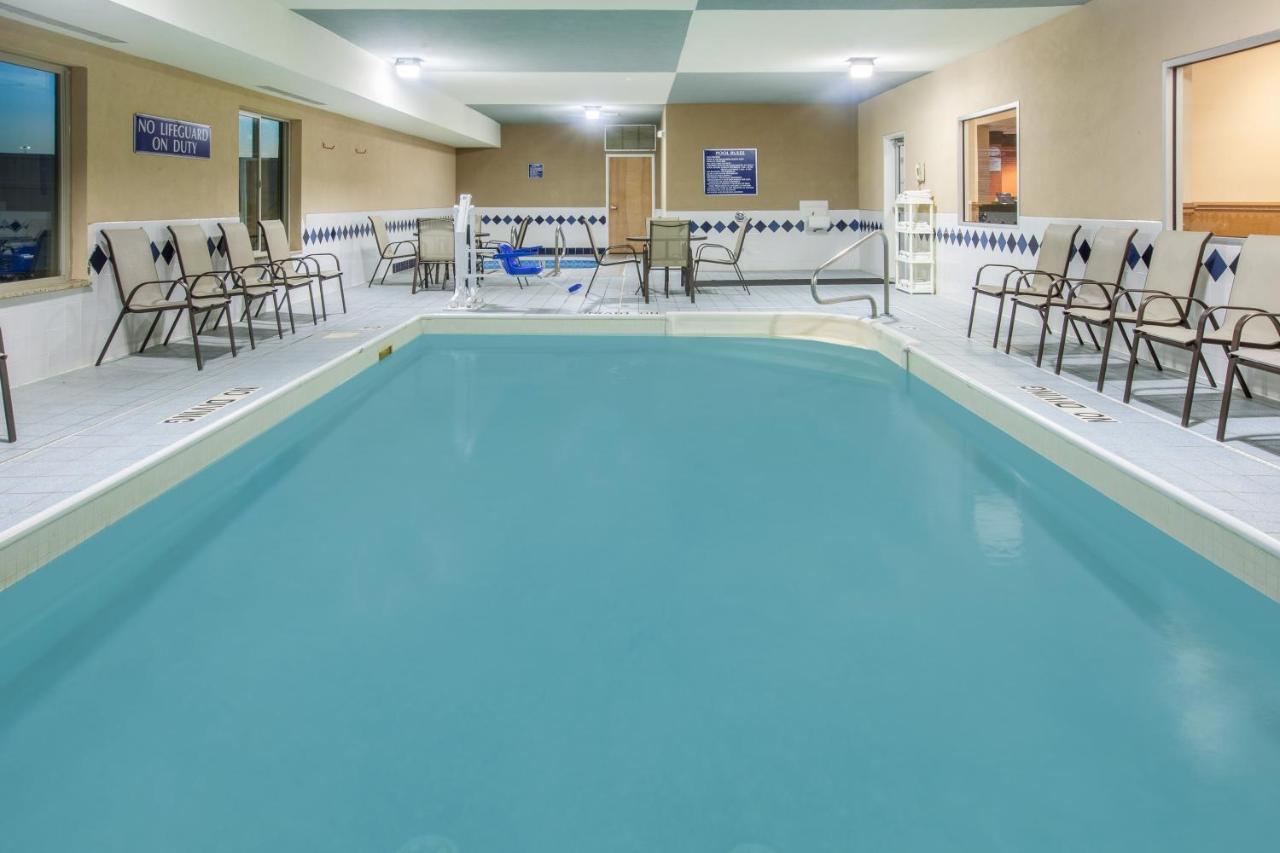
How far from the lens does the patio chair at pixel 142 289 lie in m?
5.80

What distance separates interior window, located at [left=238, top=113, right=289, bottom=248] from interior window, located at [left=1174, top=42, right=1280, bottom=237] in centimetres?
711

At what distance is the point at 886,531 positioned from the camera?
3.57 metres

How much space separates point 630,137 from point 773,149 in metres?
4.26

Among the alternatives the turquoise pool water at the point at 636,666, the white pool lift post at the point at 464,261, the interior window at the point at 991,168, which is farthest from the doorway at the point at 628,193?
the turquoise pool water at the point at 636,666

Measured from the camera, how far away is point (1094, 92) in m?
6.55

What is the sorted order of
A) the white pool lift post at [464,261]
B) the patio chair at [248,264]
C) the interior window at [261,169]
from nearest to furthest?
the patio chair at [248,264] < the interior window at [261,169] < the white pool lift post at [464,261]

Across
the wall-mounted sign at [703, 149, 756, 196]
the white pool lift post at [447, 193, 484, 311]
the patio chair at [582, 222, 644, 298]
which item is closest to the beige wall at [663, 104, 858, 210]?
the wall-mounted sign at [703, 149, 756, 196]

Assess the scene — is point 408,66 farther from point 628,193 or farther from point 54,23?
point 628,193

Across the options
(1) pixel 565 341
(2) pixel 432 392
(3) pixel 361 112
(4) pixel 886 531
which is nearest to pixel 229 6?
(2) pixel 432 392

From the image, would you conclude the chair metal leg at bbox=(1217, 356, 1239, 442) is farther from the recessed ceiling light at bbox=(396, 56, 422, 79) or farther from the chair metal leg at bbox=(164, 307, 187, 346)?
the recessed ceiling light at bbox=(396, 56, 422, 79)

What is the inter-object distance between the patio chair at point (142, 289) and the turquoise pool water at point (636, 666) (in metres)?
1.91

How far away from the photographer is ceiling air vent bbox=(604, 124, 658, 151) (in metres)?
16.0

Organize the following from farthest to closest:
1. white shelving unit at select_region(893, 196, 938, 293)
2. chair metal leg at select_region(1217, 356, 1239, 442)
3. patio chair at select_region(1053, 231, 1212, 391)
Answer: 1. white shelving unit at select_region(893, 196, 938, 293)
2. patio chair at select_region(1053, 231, 1212, 391)
3. chair metal leg at select_region(1217, 356, 1239, 442)

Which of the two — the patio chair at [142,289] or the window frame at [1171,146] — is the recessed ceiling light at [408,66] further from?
the window frame at [1171,146]
